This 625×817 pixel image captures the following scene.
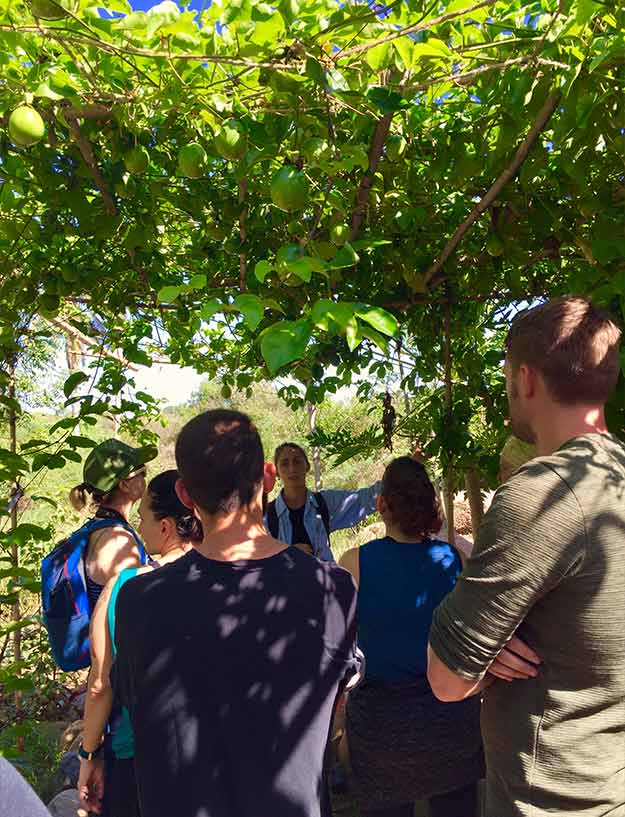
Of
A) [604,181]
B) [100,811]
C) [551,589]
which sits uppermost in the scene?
[604,181]

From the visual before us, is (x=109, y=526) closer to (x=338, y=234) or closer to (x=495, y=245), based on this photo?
(x=338, y=234)

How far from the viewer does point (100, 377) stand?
4.07 m

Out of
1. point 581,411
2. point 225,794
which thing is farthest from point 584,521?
point 225,794

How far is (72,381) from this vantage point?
2.96 meters

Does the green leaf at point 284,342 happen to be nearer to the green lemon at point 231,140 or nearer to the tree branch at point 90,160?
the green lemon at point 231,140

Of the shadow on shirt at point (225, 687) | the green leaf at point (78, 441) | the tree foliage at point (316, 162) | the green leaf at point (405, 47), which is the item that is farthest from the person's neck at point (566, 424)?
the green leaf at point (78, 441)

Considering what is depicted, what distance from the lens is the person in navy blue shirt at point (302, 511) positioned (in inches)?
161

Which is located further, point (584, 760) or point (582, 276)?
point (582, 276)

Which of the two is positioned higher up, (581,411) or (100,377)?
(100,377)

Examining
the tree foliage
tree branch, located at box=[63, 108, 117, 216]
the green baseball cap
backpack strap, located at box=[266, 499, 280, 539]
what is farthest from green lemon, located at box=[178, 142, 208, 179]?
backpack strap, located at box=[266, 499, 280, 539]

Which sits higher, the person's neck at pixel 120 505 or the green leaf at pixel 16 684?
the person's neck at pixel 120 505

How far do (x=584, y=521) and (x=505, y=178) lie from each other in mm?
1527

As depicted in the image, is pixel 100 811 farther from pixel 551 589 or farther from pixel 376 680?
pixel 551 589

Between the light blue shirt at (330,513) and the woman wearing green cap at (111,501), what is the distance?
5.23ft
